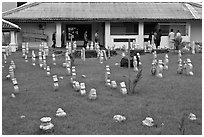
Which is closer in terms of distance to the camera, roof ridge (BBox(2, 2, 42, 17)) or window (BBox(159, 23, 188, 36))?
roof ridge (BBox(2, 2, 42, 17))

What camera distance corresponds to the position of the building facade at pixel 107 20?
2550cm

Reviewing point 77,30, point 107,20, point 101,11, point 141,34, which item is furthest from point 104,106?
point 77,30

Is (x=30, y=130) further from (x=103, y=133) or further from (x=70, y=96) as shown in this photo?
(x=70, y=96)

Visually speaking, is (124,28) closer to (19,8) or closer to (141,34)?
(141,34)

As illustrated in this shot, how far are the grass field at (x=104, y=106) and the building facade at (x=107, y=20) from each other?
14895mm

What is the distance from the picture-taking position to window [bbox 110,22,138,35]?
89.8ft

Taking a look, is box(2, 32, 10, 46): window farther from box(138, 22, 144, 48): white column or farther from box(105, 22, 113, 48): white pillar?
box(138, 22, 144, 48): white column

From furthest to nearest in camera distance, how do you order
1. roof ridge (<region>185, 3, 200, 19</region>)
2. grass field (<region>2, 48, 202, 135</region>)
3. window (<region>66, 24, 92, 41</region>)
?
1. window (<region>66, 24, 92, 41</region>)
2. roof ridge (<region>185, 3, 200, 19</region>)
3. grass field (<region>2, 48, 202, 135</region>)

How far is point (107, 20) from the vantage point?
2539 centimetres

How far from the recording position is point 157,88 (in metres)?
9.20

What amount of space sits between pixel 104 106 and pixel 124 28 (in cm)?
2078

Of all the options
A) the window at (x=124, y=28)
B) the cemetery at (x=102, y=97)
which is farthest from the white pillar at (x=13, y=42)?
the window at (x=124, y=28)

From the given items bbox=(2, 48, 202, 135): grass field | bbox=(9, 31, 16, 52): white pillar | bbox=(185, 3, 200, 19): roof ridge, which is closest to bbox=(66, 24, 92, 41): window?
bbox=(9, 31, 16, 52): white pillar

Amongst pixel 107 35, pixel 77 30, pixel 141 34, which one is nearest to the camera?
pixel 107 35
